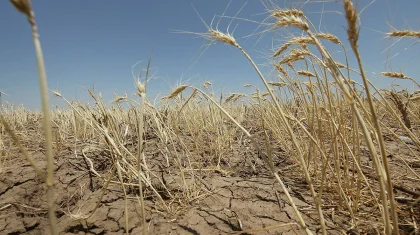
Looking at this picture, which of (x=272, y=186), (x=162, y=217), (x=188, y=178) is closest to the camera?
(x=162, y=217)

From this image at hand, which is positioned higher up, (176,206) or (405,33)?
(405,33)

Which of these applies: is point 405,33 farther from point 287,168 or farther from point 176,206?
point 176,206

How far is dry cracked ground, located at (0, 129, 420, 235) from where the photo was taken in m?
1.20

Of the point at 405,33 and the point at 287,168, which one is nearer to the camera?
the point at 405,33

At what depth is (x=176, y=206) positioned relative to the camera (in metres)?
1.41

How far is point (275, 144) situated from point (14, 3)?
2.46 m

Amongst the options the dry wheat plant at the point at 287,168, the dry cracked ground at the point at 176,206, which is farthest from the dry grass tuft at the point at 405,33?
the dry cracked ground at the point at 176,206

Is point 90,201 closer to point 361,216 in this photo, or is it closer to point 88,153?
point 88,153

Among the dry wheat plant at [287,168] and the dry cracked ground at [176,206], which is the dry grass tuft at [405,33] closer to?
the dry wheat plant at [287,168]

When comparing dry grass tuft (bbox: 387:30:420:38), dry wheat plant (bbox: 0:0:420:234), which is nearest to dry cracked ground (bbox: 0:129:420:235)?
dry wheat plant (bbox: 0:0:420:234)

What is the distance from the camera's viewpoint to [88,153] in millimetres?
2078

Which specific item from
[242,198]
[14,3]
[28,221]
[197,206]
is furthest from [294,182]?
[28,221]

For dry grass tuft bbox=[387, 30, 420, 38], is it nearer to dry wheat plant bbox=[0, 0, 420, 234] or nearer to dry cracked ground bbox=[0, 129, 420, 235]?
dry wheat plant bbox=[0, 0, 420, 234]

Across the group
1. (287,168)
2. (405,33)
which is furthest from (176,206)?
(405,33)
